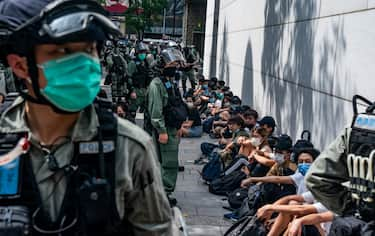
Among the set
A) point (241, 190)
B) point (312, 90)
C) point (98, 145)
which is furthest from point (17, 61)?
point (312, 90)

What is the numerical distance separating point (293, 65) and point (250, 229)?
12.5 feet

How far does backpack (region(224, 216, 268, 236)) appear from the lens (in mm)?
4535

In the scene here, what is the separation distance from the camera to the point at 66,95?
1658 millimetres

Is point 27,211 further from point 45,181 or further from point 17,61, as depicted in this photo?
point 17,61

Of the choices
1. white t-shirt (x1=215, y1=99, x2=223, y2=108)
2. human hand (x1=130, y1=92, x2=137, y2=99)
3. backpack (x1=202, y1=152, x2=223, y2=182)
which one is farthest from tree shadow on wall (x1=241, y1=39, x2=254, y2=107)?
backpack (x1=202, y1=152, x2=223, y2=182)

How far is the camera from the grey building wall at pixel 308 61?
5434mm

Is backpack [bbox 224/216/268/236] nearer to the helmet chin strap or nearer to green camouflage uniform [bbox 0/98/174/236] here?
green camouflage uniform [bbox 0/98/174/236]

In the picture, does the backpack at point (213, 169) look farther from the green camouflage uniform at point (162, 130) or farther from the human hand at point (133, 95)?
the human hand at point (133, 95)

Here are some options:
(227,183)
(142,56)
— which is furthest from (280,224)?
(142,56)

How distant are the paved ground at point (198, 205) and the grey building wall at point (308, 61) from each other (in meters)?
1.27

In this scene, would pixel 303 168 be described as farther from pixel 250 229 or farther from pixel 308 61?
pixel 308 61

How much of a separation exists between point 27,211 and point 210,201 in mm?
5520

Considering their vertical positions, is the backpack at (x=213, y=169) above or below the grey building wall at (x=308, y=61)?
below

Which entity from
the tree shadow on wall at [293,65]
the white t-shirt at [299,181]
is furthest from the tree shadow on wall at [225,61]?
the white t-shirt at [299,181]
